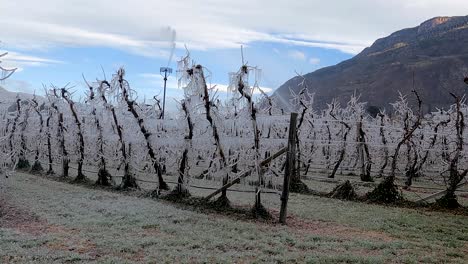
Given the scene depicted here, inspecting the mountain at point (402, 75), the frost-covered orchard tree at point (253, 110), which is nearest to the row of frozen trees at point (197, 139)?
the frost-covered orchard tree at point (253, 110)

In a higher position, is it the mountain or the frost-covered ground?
the mountain

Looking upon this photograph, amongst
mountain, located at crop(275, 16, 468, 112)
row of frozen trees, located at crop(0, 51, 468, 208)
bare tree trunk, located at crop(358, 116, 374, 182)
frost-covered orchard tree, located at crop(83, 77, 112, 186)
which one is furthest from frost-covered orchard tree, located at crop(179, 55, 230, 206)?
mountain, located at crop(275, 16, 468, 112)

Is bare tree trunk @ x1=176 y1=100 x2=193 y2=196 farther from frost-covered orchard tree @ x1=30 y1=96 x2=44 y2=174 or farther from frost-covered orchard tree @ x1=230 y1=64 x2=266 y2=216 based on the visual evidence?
frost-covered orchard tree @ x1=30 y1=96 x2=44 y2=174

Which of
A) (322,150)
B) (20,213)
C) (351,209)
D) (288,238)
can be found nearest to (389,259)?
(288,238)

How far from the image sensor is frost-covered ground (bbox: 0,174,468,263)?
6250mm

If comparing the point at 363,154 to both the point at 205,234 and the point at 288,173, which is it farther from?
the point at 205,234

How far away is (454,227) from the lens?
919 cm

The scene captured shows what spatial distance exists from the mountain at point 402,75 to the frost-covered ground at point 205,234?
81.4m

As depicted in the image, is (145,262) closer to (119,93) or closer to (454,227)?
(454,227)

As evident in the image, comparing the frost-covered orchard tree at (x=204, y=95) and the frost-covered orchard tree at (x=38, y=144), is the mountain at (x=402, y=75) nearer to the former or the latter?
the frost-covered orchard tree at (x=38, y=144)

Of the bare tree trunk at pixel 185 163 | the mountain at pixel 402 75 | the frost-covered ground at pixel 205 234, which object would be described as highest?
the mountain at pixel 402 75

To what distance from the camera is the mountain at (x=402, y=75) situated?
321 feet

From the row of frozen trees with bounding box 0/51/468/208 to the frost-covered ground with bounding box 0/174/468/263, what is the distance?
1381mm

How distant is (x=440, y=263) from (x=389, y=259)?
664 millimetres
